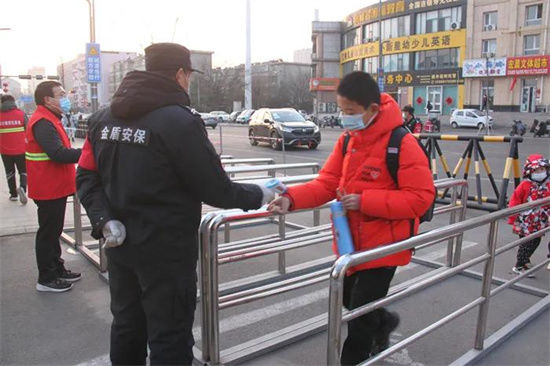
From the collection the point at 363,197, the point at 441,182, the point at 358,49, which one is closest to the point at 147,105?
the point at 363,197

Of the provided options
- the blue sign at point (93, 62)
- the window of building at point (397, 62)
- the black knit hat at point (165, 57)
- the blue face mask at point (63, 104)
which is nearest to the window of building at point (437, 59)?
the window of building at point (397, 62)

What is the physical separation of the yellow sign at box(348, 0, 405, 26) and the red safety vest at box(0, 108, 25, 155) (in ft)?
150

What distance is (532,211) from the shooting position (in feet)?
15.5

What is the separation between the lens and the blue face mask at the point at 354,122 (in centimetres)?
257

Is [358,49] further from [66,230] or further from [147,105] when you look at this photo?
[147,105]

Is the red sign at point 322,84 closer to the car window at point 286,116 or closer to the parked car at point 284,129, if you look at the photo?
the parked car at point 284,129

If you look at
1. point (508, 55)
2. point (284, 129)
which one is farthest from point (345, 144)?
point (508, 55)

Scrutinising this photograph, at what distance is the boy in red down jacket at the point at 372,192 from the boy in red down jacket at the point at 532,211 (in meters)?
2.61

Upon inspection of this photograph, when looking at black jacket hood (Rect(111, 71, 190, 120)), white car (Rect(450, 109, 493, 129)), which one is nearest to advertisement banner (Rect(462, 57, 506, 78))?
white car (Rect(450, 109, 493, 129))

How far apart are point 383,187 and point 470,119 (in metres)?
36.5

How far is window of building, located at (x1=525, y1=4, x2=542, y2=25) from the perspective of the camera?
38844mm

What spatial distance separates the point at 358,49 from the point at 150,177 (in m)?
56.7

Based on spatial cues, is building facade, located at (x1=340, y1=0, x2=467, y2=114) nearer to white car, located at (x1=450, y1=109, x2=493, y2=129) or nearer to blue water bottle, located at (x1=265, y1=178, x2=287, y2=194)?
white car, located at (x1=450, y1=109, x2=493, y2=129)

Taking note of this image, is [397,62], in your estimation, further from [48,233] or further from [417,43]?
[48,233]
